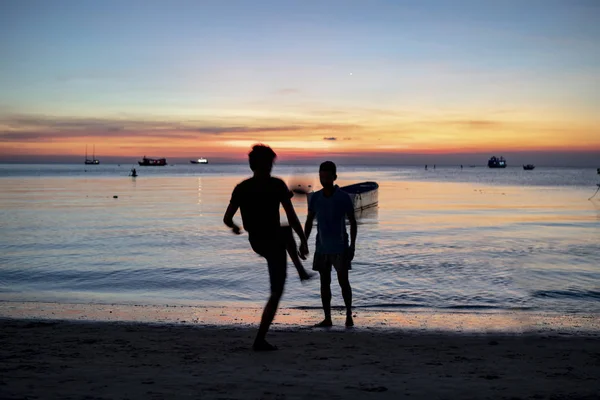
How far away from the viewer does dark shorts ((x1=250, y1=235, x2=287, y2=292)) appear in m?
6.23

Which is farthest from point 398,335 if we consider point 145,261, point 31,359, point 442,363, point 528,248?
point 528,248

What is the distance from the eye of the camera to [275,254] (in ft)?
20.5

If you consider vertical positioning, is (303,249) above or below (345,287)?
above

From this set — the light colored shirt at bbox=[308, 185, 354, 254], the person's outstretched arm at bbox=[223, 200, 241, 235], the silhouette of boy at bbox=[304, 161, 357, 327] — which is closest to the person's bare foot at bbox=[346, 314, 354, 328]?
the silhouette of boy at bbox=[304, 161, 357, 327]

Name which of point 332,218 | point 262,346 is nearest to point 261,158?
point 332,218

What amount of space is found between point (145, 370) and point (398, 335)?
3567 mm

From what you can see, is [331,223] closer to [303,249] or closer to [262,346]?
[303,249]

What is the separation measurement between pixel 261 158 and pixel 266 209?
555 mm

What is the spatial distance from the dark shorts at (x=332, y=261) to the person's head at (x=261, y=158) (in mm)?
2214

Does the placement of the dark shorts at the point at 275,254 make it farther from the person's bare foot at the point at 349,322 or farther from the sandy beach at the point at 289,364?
Result: the person's bare foot at the point at 349,322

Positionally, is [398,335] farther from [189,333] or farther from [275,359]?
[189,333]

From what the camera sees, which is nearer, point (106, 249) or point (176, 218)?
point (106, 249)

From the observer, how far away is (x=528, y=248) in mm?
20156

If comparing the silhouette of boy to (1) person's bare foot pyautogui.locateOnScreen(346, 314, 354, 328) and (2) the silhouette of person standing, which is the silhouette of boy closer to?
(1) person's bare foot pyautogui.locateOnScreen(346, 314, 354, 328)
